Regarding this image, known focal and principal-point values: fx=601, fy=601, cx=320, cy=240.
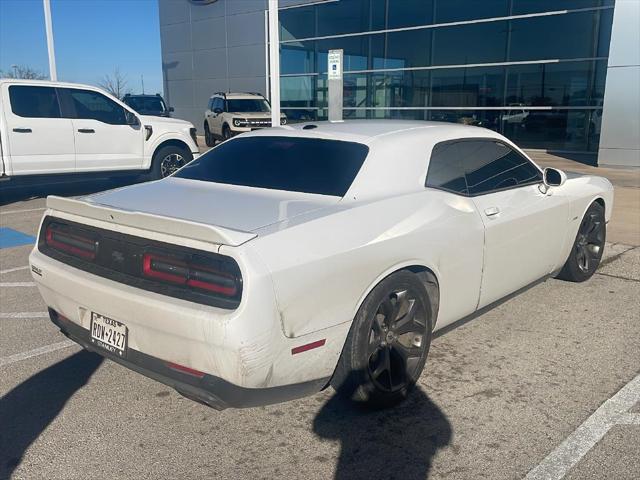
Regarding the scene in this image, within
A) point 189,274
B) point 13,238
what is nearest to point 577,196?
point 189,274

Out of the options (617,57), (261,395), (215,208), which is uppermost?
(617,57)

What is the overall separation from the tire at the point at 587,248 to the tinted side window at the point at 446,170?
6.05 feet

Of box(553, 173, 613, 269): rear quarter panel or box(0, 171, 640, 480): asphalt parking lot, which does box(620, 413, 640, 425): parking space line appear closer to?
box(0, 171, 640, 480): asphalt parking lot

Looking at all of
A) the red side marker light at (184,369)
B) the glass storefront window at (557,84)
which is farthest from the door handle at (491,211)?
the glass storefront window at (557,84)

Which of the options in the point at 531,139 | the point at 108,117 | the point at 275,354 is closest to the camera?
the point at 275,354

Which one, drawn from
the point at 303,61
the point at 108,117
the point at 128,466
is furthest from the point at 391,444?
the point at 303,61

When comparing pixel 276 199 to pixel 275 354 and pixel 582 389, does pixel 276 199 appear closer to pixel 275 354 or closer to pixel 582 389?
pixel 275 354

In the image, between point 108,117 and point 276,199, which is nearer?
point 276,199

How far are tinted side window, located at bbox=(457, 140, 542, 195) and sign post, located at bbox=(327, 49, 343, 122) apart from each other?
22.9ft

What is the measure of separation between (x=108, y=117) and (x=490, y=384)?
360 inches

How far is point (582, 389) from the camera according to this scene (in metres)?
3.59

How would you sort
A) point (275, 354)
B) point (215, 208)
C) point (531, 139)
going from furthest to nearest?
point (531, 139)
point (215, 208)
point (275, 354)

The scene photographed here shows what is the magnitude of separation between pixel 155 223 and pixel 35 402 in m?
1.44

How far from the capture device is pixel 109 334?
9.93 ft
